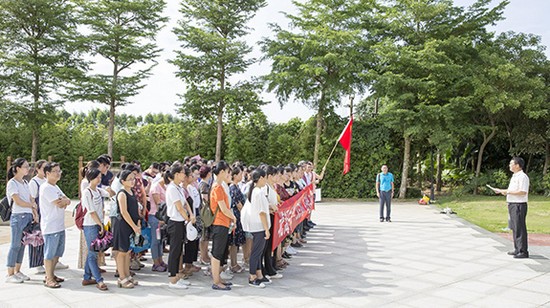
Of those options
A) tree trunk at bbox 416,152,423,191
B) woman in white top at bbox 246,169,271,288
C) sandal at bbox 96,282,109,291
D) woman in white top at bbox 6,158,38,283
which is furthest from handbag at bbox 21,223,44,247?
tree trunk at bbox 416,152,423,191

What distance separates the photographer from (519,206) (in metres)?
7.95

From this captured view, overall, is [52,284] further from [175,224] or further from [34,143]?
[34,143]

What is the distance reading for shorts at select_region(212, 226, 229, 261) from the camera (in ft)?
18.6

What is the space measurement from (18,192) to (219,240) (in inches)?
113

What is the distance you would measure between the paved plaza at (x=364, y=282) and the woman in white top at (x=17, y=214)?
201mm

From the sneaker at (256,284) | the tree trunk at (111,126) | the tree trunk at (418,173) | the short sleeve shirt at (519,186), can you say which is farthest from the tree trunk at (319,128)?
the sneaker at (256,284)

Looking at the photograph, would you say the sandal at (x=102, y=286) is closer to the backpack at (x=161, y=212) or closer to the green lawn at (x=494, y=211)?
the backpack at (x=161, y=212)

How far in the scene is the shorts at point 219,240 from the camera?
5.68 metres

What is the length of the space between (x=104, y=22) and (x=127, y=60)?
209cm

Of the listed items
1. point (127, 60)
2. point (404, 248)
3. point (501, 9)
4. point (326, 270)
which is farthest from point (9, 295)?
point (501, 9)

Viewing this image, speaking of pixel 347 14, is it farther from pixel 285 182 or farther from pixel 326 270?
pixel 326 270

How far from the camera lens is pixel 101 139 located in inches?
910

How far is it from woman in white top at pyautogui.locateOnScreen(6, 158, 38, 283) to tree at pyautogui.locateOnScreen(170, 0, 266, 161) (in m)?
16.3

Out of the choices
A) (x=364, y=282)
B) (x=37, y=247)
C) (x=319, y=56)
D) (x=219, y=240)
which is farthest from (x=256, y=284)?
(x=319, y=56)
